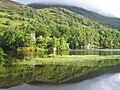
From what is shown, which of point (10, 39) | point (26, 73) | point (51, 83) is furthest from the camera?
point (10, 39)

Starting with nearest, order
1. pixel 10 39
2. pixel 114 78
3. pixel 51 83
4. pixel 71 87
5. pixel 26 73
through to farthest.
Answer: pixel 71 87, pixel 51 83, pixel 114 78, pixel 26 73, pixel 10 39

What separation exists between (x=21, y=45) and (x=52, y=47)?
15577mm

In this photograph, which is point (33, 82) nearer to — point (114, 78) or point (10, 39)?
point (114, 78)

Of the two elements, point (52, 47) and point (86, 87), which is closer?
point (86, 87)

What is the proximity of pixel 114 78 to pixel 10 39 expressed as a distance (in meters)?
109

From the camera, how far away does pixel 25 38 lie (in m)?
151

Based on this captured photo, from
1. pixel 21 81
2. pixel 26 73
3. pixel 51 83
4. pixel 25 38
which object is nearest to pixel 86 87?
pixel 51 83

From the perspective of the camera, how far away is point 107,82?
136 feet

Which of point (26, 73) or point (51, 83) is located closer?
point (51, 83)

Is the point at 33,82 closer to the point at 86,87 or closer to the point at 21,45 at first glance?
the point at 86,87

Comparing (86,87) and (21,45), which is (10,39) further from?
(86,87)

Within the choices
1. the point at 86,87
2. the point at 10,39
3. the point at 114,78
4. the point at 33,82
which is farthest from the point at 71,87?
the point at 10,39

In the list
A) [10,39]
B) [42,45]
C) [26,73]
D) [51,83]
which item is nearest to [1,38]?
[10,39]

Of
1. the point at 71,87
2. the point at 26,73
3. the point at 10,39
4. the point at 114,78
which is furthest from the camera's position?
the point at 10,39
